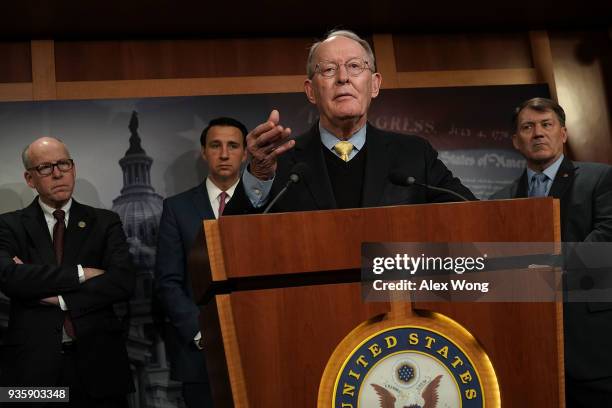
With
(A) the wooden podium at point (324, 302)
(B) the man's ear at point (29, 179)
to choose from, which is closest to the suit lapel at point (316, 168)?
(A) the wooden podium at point (324, 302)

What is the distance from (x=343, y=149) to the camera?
2.30 m

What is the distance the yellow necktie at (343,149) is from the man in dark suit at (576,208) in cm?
130

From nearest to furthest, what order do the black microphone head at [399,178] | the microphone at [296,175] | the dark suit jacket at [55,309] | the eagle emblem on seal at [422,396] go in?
the eagle emblem on seal at [422,396] < the microphone at [296,175] < the black microphone head at [399,178] < the dark suit jacket at [55,309]

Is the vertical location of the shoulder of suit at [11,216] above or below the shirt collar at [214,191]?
below

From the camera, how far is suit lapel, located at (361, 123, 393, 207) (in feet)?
6.98

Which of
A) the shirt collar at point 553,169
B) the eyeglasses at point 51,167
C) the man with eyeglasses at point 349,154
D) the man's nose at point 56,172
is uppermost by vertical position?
the eyeglasses at point 51,167

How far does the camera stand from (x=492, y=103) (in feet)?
15.6

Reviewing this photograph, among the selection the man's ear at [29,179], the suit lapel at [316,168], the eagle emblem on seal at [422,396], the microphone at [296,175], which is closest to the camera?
the eagle emblem on seal at [422,396]

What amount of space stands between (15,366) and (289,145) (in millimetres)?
2147

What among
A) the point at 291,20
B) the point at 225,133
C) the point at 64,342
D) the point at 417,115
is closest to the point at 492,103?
the point at 417,115

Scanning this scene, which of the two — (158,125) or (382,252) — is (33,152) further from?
(382,252)

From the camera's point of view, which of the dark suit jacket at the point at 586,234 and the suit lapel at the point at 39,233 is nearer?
the dark suit jacket at the point at 586,234

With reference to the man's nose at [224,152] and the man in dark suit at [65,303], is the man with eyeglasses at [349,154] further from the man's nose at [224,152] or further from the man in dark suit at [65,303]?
the man's nose at [224,152]

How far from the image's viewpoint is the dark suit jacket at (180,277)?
364cm
